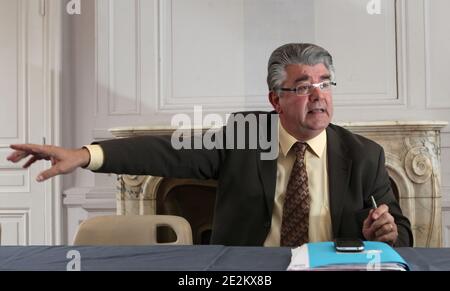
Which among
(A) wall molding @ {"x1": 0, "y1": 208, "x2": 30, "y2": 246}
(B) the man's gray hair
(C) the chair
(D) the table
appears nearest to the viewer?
(D) the table

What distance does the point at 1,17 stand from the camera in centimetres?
279

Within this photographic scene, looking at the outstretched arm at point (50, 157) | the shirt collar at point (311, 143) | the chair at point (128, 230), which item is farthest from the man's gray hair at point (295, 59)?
the outstretched arm at point (50, 157)

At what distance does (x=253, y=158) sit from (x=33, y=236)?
156 centimetres

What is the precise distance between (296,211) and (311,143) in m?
0.19

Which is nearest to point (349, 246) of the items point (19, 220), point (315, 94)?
point (315, 94)

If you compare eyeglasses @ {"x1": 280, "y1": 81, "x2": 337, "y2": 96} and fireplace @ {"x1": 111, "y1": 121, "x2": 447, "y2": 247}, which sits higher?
eyeglasses @ {"x1": 280, "y1": 81, "x2": 337, "y2": 96}

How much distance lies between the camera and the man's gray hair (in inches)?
64.6

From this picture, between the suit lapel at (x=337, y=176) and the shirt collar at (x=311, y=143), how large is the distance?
0.08 feet

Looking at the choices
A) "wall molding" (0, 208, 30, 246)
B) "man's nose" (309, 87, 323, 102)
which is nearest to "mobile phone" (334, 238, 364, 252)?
"man's nose" (309, 87, 323, 102)

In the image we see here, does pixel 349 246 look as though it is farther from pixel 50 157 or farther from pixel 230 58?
pixel 230 58

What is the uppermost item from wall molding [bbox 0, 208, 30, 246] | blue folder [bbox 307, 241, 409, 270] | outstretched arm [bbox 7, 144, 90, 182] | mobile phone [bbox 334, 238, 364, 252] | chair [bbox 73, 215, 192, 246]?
outstretched arm [bbox 7, 144, 90, 182]

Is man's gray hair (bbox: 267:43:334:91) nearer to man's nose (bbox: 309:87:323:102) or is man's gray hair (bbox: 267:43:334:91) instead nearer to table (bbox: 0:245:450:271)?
Result: man's nose (bbox: 309:87:323:102)

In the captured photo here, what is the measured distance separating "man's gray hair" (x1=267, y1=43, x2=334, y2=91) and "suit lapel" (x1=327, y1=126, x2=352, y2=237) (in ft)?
0.69

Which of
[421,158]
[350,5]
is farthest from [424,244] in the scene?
[350,5]
